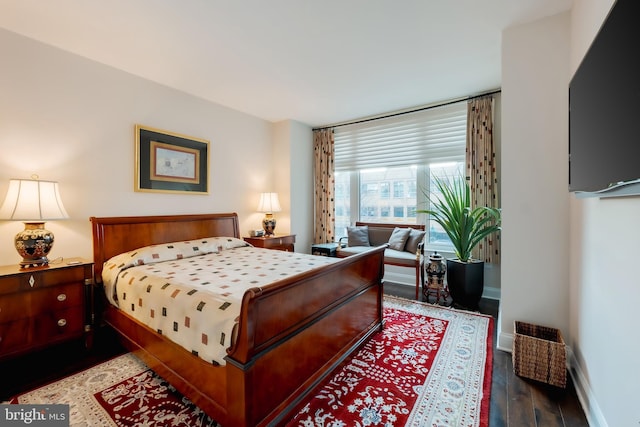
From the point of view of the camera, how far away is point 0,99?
2.20 metres

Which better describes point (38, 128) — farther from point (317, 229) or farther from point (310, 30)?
point (317, 229)

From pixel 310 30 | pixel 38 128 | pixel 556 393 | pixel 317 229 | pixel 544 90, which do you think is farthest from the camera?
pixel 317 229

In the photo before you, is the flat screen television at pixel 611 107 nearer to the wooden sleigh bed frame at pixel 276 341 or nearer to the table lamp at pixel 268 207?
the wooden sleigh bed frame at pixel 276 341

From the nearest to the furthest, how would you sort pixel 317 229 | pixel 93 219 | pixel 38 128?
pixel 38 128
pixel 93 219
pixel 317 229

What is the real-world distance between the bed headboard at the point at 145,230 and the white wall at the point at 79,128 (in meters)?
0.15

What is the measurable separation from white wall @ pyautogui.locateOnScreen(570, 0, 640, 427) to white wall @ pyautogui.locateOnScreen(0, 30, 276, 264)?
3.79 m

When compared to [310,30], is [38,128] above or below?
below

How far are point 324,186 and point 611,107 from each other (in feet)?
12.7

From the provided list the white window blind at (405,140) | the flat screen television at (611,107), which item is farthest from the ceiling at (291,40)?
the flat screen television at (611,107)

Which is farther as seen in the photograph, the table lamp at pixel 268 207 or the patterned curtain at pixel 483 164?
the table lamp at pixel 268 207

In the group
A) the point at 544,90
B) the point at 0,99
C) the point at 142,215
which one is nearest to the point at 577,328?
the point at 544,90

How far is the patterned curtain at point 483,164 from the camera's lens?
3.42m

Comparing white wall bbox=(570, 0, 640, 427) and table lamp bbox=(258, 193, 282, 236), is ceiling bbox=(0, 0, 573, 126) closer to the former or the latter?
white wall bbox=(570, 0, 640, 427)

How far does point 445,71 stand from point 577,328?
2585 mm
